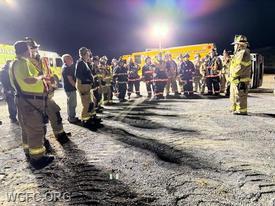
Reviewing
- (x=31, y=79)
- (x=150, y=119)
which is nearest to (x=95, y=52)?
(x=150, y=119)

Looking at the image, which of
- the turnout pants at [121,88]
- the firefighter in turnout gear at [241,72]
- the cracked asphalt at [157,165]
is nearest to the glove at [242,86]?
the firefighter in turnout gear at [241,72]

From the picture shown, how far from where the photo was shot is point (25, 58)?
5047 mm

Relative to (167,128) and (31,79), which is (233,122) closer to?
(167,128)

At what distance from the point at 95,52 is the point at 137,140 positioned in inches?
1582

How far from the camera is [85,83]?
25.5ft

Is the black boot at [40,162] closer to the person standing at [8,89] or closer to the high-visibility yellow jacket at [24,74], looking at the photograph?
the high-visibility yellow jacket at [24,74]

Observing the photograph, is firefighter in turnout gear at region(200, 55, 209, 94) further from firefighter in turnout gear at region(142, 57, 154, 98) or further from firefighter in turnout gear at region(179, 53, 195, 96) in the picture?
firefighter in turnout gear at region(142, 57, 154, 98)

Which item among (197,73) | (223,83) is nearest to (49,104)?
(197,73)

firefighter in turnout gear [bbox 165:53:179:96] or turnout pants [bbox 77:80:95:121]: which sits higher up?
firefighter in turnout gear [bbox 165:53:179:96]

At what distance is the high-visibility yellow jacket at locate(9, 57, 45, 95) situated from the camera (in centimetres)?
490

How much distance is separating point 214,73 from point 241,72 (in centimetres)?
513

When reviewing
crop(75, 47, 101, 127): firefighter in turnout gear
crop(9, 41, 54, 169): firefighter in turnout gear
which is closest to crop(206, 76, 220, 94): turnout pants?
crop(75, 47, 101, 127): firefighter in turnout gear

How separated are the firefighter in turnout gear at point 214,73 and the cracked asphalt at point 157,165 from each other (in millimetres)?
5508

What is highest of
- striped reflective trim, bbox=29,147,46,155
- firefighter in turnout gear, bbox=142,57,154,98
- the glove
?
firefighter in turnout gear, bbox=142,57,154,98
